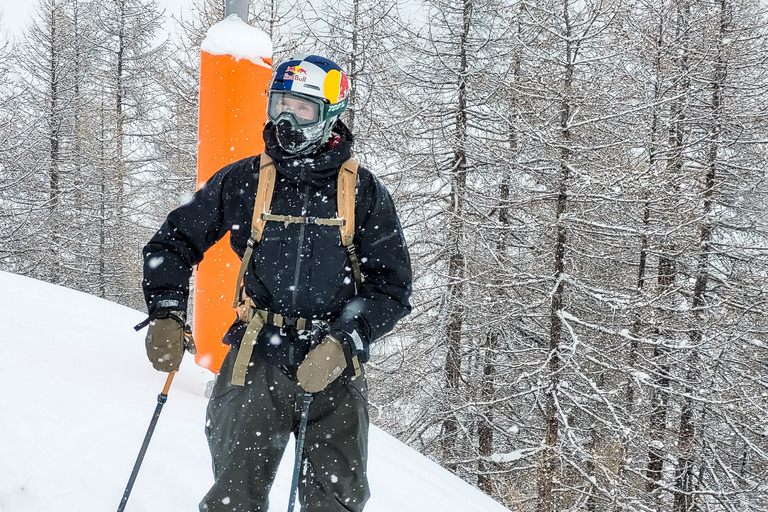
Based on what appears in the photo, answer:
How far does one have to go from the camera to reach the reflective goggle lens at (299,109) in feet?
7.25

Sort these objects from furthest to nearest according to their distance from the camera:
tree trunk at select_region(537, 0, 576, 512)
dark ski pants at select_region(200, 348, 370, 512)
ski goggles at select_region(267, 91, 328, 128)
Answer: tree trunk at select_region(537, 0, 576, 512) → ski goggles at select_region(267, 91, 328, 128) → dark ski pants at select_region(200, 348, 370, 512)

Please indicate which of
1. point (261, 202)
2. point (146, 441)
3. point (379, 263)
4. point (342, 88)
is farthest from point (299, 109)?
point (146, 441)

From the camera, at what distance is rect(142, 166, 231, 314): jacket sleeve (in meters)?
2.15

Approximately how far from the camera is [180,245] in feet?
7.19

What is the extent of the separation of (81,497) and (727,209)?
16.9 meters

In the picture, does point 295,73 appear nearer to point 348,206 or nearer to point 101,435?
point 348,206

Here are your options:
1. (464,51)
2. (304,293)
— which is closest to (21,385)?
(304,293)

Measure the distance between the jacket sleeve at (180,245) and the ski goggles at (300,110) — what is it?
34cm

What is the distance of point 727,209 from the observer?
1527 cm

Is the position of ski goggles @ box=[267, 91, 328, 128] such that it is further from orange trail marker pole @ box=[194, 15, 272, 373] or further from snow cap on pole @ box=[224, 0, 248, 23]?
snow cap on pole @ box=[224, 0, 248, 23]

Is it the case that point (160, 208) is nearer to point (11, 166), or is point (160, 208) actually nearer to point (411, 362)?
point (11, 166)

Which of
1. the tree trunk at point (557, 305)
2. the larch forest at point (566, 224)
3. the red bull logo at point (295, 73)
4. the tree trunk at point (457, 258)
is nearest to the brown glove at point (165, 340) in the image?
the red bull logo at point (295, 73)

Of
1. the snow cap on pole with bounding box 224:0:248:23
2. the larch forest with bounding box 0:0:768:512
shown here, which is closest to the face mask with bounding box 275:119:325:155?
the snow cap on pole with bounding box 224:0:248:23

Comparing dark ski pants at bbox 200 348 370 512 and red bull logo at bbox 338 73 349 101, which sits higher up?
red bull logo at bbox 338 73 349 101
